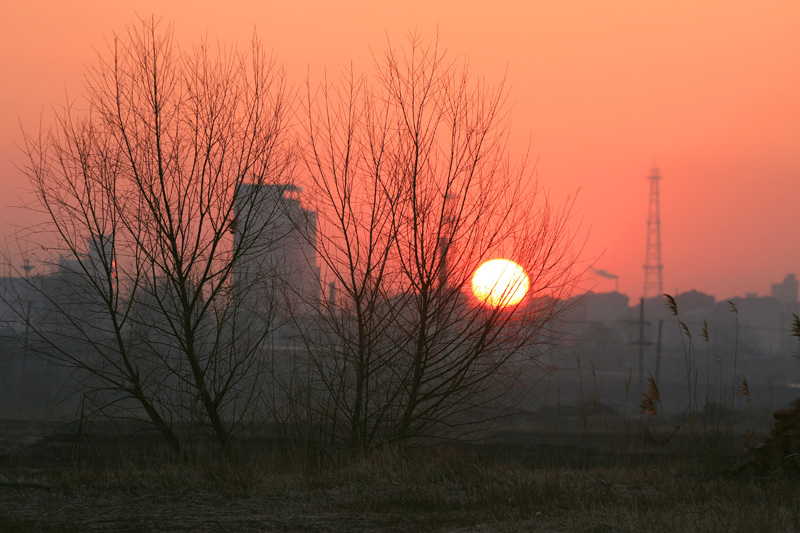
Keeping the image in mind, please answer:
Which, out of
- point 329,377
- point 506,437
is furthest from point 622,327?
point 329,377

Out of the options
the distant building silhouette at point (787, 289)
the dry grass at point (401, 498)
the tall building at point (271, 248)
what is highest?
the distant building silhouette at point (787, 289)

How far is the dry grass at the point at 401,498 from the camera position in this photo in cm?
503

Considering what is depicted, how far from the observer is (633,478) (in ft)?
22.8

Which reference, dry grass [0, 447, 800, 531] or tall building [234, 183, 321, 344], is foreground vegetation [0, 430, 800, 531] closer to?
dry grass [0, 447, 800, 531]

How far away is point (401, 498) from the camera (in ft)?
20.0

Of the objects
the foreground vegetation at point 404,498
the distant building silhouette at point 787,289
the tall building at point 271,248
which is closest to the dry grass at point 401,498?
the foreground vegetation at point 404,498

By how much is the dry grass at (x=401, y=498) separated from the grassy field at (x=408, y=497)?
13mm

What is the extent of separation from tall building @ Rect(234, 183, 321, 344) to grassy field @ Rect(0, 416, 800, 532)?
2.23 m

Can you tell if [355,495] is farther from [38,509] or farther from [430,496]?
[38,509]

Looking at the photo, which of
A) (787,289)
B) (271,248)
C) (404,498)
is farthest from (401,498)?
(787,289)

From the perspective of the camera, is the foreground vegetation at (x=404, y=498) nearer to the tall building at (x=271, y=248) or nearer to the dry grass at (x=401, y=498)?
the dry grass at (x=401, y=498)

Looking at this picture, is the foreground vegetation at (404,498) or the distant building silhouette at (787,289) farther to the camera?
the distant building silhouette at (787,289)

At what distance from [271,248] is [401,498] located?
14.8ft

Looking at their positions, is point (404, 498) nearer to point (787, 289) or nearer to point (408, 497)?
point (408, 497)
